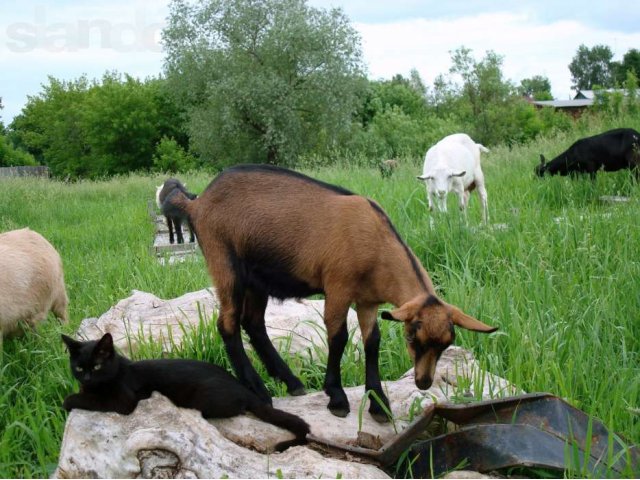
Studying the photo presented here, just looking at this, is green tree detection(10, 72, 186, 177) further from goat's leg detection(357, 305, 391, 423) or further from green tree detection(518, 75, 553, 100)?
green tree detection(518, 75, 553, 100)

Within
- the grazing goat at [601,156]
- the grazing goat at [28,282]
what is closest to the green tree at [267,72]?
the grazing goat at [601,156]

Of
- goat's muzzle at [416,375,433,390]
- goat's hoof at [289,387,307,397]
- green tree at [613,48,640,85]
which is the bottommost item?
goat's hoof at [289,387,307,397]

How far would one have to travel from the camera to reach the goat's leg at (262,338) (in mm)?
3508

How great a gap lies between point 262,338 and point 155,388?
0.67 meters

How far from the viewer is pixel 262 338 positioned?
355 cm

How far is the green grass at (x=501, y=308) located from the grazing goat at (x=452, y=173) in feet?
1.05

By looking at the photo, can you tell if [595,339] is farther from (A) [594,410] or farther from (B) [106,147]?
(B) [106,147]

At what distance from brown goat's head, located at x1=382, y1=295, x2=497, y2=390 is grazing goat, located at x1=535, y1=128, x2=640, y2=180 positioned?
825cm

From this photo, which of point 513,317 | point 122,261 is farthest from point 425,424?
point 122,261

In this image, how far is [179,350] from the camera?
165 inches

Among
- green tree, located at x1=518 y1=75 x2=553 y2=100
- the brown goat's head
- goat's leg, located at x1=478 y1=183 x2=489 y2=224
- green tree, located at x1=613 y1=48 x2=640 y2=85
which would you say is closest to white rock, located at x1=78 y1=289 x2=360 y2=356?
the brown goat's head

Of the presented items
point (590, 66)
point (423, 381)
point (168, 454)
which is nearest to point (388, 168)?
point (423, 381)

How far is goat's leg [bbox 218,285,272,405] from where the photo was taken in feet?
10.7

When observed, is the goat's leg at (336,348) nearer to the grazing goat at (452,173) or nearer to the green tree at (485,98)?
the grazing goat at (452,173)
